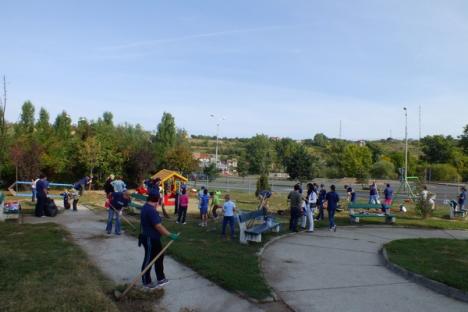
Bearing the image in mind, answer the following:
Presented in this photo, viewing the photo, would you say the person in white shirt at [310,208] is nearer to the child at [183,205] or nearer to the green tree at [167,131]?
the child at [183,205]

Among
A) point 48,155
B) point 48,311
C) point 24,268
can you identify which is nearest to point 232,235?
point 24,268

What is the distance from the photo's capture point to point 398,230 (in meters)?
16.1

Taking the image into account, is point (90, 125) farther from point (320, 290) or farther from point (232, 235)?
point (320, 290)

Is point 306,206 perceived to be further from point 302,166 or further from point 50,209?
point 302,166

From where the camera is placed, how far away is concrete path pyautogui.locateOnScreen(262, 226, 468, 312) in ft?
23.0

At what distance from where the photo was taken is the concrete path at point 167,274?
644 cm

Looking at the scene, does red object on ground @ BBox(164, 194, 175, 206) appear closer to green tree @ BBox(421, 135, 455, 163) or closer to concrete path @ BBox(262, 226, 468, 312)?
concrete path @ BBox(262, 226, 468, 312)

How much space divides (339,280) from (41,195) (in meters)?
11.1

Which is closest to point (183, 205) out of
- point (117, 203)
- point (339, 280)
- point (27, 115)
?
point (117, 203)

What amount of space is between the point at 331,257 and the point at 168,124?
34.8m

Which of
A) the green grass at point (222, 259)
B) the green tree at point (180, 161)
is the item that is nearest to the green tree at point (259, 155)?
the green tree at point (180, 161)

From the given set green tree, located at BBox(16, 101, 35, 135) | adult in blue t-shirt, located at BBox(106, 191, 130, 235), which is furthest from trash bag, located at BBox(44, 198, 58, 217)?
green tree, located at BBox(16, 101, 35, 135)

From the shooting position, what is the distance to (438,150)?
226ft

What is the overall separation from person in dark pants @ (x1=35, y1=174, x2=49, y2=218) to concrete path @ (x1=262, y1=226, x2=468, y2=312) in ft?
27.6
